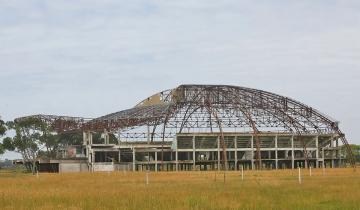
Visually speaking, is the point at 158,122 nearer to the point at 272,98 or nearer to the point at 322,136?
the point at 272,98

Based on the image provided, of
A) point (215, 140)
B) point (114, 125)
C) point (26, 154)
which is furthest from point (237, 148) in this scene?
point (26, 154)

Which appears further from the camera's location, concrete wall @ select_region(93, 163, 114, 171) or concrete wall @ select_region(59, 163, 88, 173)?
concrete wall @ select_region(59, 163, 88, 173)

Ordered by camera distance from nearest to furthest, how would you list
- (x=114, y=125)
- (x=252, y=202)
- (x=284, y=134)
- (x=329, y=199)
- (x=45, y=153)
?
(x=252, y=202)
(x=329, y=199)
(x=114, y=125)
(x=284, y=134)
(x=45, y=153)

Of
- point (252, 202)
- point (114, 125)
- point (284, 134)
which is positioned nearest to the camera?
point (252, 202)

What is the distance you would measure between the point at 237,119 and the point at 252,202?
126308 millimetres

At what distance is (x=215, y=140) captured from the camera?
531 ft

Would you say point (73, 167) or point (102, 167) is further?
point (73, 167)

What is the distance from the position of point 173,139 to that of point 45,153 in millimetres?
47564

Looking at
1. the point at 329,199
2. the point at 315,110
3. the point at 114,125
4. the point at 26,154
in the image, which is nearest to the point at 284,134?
the point at 315,110

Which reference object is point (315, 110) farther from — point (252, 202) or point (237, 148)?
point (252, 202)

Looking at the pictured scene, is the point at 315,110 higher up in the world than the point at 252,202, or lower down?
higher up

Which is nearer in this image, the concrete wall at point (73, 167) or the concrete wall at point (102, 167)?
the concrete wall at point (102, 167)

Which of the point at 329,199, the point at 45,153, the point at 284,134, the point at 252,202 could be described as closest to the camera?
the point at 252,202

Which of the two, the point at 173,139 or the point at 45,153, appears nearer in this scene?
the point at 173,139
